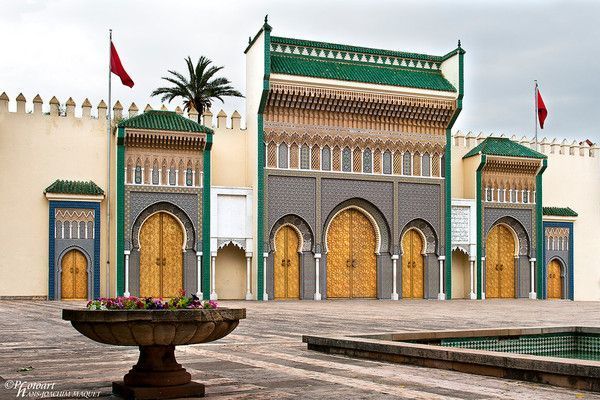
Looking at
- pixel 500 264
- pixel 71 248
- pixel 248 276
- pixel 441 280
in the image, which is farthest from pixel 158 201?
pixel 500 264

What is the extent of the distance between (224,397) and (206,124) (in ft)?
75.0

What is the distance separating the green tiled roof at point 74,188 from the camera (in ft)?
84.5

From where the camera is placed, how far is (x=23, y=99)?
26109 millimetres

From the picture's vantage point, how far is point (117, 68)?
89.6 ft

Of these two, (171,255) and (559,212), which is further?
(559,212)

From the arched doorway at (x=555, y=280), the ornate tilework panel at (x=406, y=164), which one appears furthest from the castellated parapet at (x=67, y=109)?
the arched doorway at (x=555, y=280)

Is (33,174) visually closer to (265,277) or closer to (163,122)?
(163,122)

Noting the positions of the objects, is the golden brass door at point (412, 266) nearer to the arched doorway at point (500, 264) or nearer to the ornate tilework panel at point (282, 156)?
the arched doorway at point (500, 264)

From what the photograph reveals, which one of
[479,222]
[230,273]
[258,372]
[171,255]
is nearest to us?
[258,372]

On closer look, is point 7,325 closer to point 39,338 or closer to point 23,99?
point 39,338

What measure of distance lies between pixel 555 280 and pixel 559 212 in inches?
112

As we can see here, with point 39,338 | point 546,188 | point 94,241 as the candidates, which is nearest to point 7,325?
point 39,338

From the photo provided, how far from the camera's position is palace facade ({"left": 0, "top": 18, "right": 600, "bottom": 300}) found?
26.0 m

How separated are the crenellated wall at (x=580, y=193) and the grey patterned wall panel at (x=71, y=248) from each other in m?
17.9
